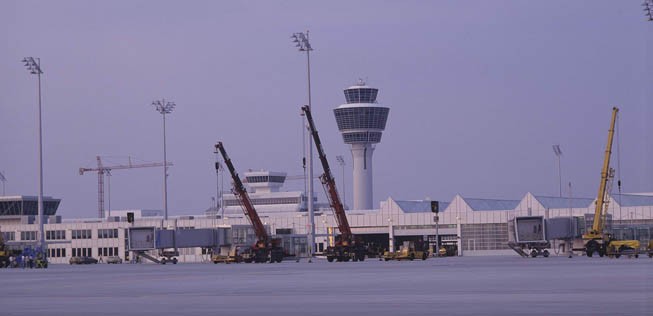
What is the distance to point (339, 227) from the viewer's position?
114250 mm

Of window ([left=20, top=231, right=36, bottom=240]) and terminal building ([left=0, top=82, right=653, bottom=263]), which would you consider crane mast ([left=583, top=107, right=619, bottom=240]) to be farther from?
window ([left=20, top=231, right=36, bottom=240])

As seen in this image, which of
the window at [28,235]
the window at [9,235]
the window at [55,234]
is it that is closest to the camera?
the window at [55,234]

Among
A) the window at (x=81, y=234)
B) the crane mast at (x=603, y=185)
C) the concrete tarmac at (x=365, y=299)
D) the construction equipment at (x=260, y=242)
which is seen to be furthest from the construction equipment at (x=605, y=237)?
the window at (x=81, y=234)

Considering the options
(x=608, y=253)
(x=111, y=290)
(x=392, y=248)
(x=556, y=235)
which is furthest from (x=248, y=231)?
(x=111, y=290)

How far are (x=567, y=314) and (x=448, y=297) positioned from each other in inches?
321

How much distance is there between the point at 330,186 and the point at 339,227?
4417 mm

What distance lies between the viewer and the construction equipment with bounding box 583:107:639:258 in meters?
98.9

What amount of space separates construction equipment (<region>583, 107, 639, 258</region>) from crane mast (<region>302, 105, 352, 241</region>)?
2459 cm

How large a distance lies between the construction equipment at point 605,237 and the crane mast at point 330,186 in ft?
80.7

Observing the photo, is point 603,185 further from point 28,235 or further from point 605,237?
point 28,235

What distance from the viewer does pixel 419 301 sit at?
102 feet

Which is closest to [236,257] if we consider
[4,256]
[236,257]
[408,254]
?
[236,257]

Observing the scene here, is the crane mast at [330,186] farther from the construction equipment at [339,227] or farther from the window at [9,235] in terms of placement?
the window at [9,235]

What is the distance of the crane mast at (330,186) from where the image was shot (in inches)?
4471
